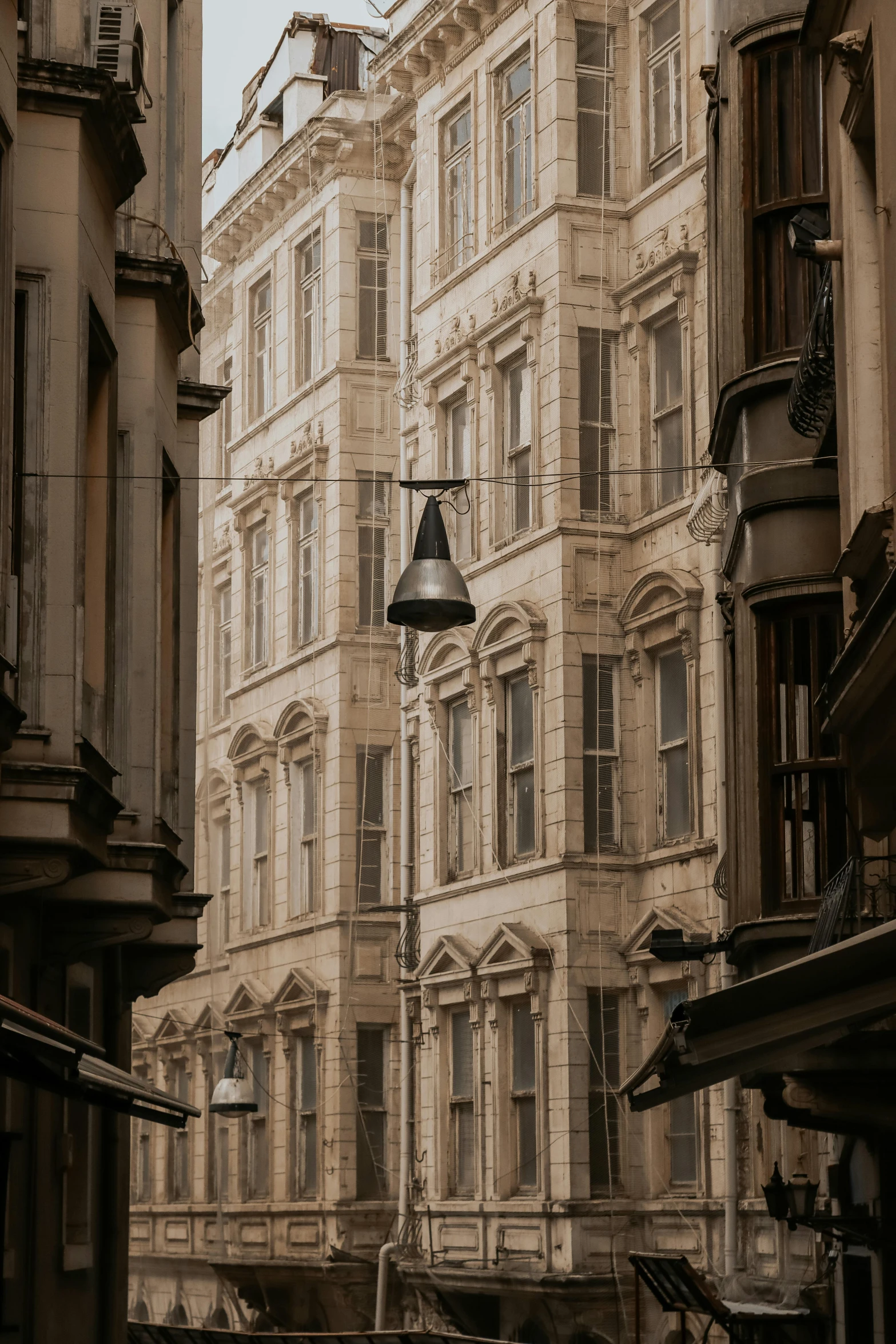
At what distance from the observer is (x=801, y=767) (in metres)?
16.0

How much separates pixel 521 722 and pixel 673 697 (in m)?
2.92

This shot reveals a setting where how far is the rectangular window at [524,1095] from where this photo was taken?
28750 millimetres

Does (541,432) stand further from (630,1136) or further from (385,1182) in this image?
(385,1182)

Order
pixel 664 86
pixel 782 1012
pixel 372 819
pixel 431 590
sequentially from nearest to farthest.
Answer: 1. pixel 782 1012
2. pixel 431 590
3. pixel 664 86
4. pixel 372 819

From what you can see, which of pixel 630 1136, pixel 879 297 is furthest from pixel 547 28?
pixel 879 297

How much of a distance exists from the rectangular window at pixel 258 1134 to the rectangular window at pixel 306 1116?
49.7 inches

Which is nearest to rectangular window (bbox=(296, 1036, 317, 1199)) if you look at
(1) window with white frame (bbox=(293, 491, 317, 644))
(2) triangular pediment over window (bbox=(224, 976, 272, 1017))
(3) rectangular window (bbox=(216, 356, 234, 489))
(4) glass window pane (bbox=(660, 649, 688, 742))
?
(2) triangular pediment over window (bbox=(224, 976, 272, 1017))

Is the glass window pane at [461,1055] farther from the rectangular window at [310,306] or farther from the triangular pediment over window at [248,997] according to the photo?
the rectangular window at [310,306]

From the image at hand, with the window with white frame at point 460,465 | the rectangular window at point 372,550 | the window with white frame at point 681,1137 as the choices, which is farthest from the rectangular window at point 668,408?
the rectangular window at point 372,550

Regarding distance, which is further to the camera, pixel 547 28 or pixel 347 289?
pixel 347 289

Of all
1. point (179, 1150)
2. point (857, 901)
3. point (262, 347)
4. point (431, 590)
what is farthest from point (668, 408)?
point (179, 1150)

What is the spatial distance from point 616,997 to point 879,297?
17083 mm

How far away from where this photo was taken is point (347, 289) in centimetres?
3750

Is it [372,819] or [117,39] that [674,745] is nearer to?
[372,819]
